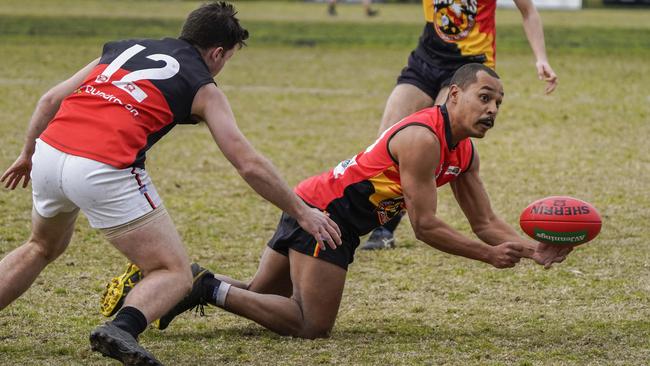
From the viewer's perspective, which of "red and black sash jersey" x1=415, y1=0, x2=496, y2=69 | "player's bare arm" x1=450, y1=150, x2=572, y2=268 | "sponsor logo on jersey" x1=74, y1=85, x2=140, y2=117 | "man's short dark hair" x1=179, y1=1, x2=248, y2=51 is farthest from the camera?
"red and black sash jersey" x1=415, y1=0, x2=496, y2=69

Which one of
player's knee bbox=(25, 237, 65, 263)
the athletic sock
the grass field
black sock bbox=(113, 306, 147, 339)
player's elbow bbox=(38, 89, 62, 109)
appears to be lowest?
the grass field

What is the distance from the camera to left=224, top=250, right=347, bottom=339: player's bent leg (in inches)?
234

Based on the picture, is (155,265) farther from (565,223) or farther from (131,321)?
(565,223)

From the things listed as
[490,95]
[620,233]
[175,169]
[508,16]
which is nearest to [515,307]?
[490,95]

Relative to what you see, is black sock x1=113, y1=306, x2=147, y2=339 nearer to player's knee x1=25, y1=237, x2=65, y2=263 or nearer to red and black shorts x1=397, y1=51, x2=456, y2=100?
player's knee x1=25, y1=237, x2=65, y2=263

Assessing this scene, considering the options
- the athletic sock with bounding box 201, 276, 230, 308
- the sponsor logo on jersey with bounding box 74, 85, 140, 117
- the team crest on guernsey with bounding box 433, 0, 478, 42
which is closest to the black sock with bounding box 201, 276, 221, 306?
the athletic sock with bounding box 201, 276, 230, 308

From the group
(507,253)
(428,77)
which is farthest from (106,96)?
(428,77)

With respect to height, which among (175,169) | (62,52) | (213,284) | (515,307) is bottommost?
(62,52)

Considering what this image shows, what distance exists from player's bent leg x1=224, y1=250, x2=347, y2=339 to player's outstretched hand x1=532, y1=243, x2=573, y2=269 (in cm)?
100

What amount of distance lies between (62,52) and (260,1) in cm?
2468

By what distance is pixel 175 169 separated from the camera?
11.1 m

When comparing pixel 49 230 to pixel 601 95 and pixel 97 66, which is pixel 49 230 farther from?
pixel 601 95

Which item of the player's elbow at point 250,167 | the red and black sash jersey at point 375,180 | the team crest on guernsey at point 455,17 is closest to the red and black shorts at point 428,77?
the team crest on guernsey at point 455,17

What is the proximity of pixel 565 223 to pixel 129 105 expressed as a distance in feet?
7.13
